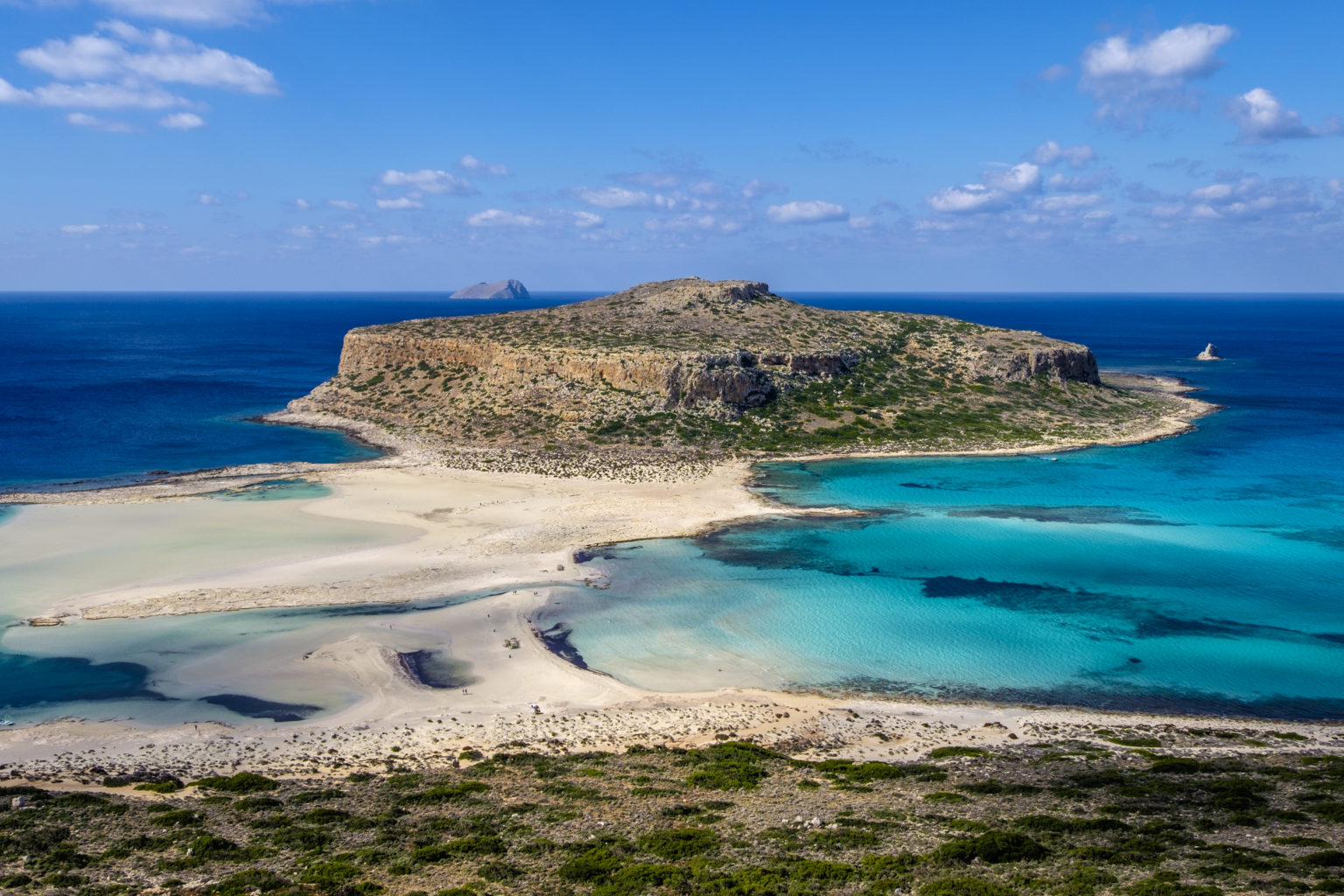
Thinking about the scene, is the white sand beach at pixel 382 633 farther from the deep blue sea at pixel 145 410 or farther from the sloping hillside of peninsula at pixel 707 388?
the sloping hillside of peninsula at pixel 707 388

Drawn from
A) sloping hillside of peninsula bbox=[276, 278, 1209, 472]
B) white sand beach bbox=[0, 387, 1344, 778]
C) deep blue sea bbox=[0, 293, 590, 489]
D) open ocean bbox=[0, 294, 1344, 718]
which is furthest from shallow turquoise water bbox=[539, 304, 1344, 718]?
deep blue sea bbox=[0, 293, 590, 489]

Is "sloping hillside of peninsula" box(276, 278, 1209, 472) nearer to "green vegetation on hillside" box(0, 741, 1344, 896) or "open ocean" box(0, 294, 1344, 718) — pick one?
"open ocean" box(0, 294, 1344, 718)

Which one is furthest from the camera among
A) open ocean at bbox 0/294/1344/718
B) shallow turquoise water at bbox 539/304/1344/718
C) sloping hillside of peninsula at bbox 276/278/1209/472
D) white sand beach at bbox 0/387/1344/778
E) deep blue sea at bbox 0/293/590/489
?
sloping hillside of peninsula at bbox 276/278/1209/472

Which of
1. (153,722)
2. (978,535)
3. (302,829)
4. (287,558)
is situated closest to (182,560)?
(287,558)

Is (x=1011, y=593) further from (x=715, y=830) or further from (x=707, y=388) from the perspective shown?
(x=707, y=388)

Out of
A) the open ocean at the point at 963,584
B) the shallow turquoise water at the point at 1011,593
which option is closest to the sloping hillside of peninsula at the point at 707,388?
the open ocean at the point at 963,584

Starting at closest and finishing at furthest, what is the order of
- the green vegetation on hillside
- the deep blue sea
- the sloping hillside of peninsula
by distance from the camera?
the green vegetation on hillside
the deep blue sea
the sloping hillside of peninsula
